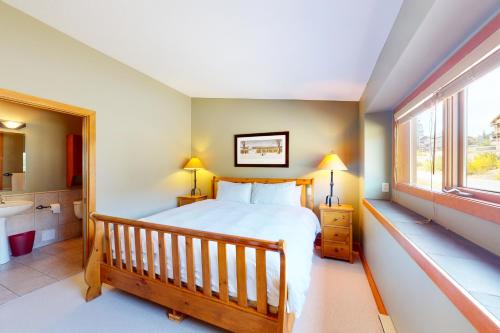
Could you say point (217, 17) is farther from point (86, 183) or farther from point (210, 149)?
point (210, 149)

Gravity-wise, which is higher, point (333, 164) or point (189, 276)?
point (333, 164)

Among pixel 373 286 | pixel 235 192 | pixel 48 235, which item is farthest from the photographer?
pixel 235 192

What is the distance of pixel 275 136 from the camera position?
3.50 m

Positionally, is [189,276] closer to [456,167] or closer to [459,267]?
[459,267]

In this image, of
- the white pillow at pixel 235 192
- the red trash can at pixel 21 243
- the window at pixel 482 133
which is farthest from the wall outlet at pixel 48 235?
the window at pixel 482 133

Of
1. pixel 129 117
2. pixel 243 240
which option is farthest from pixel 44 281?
pixel 243 240

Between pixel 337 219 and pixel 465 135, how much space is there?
1708mm

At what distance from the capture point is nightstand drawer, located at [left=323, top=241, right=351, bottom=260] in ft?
8.86

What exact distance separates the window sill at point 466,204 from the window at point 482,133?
Answer: 0.10 metres

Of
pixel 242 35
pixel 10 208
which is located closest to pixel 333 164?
pixel 242 35

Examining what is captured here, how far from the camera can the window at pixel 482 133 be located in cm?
105

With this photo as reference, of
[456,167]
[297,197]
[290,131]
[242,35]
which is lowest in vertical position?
[297,197]

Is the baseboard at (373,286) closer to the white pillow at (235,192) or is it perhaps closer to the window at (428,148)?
the window at (428,148)

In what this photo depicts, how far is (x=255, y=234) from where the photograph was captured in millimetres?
1830
